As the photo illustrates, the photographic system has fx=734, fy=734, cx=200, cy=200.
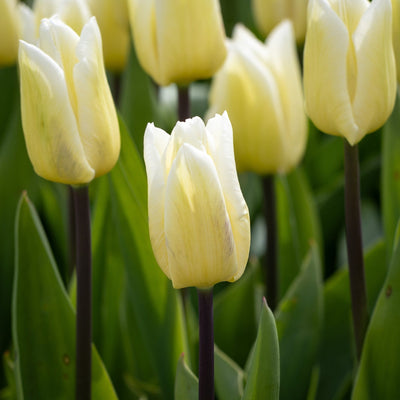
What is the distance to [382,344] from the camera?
720 mm

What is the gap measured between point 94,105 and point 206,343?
0.24 meters

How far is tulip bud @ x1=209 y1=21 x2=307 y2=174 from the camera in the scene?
99 cm

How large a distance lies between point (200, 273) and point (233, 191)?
70mm

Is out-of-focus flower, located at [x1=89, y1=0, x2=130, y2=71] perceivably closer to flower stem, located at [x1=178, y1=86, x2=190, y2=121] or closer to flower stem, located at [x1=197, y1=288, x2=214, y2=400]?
flower stem, located at [x1=178, y1=86, x2=190, y2=121]

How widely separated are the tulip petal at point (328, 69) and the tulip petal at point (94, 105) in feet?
0.63

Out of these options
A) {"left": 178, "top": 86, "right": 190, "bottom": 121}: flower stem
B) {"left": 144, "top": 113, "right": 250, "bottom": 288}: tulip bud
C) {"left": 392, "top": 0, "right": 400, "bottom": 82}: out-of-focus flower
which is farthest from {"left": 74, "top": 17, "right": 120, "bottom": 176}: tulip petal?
{"left": 392, "top": 0, "right": 400, "bottom": 82}: out-of-focus flower

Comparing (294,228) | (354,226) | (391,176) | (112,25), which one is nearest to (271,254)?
(294,228)

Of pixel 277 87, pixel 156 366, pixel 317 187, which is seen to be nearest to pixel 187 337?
pixel 156 366

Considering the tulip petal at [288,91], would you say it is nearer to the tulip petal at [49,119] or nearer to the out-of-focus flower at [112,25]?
the out-of-focus flower at [112,25]

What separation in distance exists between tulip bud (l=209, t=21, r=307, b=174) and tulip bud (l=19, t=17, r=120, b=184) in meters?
0.35

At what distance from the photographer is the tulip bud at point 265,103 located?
0.99m

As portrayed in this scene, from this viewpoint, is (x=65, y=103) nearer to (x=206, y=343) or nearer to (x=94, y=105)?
(x=94, y=105)

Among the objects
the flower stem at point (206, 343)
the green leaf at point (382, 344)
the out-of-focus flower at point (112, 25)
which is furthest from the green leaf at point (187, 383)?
the out-of-focus flower at point (112, 25)

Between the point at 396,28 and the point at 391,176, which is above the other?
the point at 396,28
